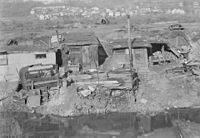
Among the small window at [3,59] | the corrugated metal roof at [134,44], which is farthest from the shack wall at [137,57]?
the small window at [3,59]

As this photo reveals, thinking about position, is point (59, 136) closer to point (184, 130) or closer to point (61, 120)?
point (61, 120)

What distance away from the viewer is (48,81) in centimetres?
1961

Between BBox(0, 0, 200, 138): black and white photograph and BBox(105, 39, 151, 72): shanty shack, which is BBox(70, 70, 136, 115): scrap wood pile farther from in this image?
BBox(105, 39, 151, 72): shanty shack

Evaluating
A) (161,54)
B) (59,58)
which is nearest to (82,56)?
(59,58)

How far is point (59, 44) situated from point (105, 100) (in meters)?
9.01

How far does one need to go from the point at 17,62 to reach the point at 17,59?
0.23m

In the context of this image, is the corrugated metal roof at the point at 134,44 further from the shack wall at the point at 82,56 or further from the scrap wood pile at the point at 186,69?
the scrap wood pile at the point at 186,69

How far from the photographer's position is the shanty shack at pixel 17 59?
72.5 feet

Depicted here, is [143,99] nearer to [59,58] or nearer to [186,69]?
[186,69]

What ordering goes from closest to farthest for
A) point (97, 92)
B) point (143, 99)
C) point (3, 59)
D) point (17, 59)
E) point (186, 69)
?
point (97, 92), point (143, 99), point (186, 69), point (3, 59), point (17, 59)

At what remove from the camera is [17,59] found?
73.5 feet

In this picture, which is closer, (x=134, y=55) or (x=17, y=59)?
(x=17, y=59)

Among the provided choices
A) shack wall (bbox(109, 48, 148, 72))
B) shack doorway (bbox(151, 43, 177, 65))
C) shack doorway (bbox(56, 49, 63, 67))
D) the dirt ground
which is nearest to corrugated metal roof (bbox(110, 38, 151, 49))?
shack wall (bbox(109, 48, 148, 72))

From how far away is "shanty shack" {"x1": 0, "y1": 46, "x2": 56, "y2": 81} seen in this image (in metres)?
22.1
